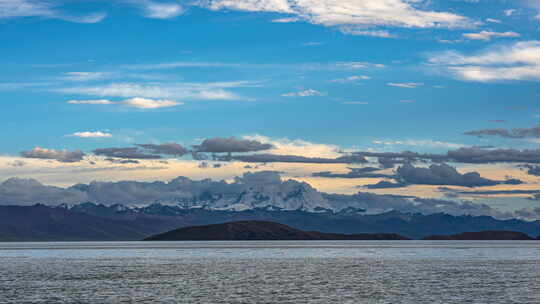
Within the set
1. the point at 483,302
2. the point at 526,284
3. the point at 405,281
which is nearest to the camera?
the point at 483,302

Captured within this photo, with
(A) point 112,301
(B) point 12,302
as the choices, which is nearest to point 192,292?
(A) point 112,301

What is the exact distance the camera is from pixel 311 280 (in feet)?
383

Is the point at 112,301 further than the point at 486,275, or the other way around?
the point at 486,275

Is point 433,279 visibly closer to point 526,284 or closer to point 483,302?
point 526,284

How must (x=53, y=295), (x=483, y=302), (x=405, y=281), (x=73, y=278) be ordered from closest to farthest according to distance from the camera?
(x=483, y=302)
(x=53, y=295)
(x=405, y=281)
(x=73, y=278)

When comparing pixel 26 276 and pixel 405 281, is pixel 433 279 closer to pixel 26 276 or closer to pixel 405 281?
pixel 405 281

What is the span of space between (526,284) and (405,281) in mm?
18090

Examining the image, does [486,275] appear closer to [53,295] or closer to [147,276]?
[147,276]

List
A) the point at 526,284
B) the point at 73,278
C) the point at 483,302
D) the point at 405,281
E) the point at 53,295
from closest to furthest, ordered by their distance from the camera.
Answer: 1. the point at 483,302
2. the point at 53,295
3. the point at 526,284
4. the point at 405,281
5. the point at 73,278

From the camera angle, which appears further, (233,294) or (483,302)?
(233,294)

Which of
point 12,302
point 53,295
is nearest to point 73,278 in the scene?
point 53,295

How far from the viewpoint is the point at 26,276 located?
428 feet

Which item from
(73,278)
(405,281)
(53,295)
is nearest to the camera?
(53,295)

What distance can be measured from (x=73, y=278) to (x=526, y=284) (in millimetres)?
74326
